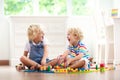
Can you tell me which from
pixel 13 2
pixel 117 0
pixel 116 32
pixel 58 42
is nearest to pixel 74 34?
pixel 116 32

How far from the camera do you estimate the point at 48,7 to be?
650 centimetres

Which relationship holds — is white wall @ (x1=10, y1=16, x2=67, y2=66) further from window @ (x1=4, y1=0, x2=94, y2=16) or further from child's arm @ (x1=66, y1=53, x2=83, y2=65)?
child's arm @ (x1=66, y1=53, x2=83, y2=65)

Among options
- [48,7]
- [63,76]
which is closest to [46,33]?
[48,7]

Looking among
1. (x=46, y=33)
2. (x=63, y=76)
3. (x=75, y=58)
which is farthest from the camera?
(x=46, y=33)

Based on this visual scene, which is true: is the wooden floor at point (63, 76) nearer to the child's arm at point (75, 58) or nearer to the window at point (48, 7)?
the child's arm at point (75, 58)

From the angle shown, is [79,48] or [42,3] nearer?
[79,48]

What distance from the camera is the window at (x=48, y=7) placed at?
642 cm

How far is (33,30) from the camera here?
3.61 meters

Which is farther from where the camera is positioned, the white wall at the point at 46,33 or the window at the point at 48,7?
the window at the point at 48,7

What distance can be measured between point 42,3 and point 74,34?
3.00 metres

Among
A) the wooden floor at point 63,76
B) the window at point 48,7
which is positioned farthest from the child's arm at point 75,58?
the window at point 48,7

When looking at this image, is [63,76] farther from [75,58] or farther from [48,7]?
[48,7]

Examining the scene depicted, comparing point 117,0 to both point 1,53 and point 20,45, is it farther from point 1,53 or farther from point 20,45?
point 1,53

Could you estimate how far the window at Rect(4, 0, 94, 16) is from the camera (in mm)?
6422
